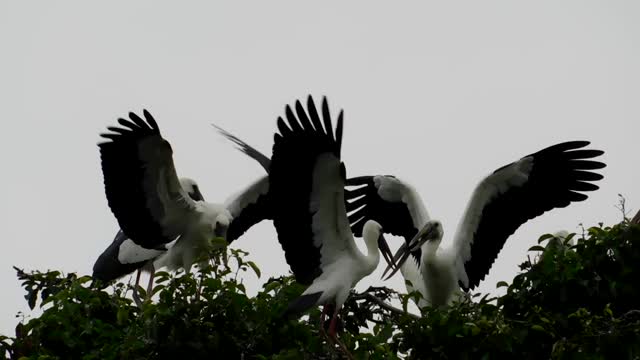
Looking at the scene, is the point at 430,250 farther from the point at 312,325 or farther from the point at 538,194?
the point at 312,325

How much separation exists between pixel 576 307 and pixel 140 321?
94.9 inches

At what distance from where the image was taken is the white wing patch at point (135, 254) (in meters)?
9.69

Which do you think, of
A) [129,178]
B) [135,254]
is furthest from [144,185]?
[135,254]

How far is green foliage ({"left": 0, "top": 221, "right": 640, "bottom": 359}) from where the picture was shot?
598cm

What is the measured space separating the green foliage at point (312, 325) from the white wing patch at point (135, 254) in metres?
2.73

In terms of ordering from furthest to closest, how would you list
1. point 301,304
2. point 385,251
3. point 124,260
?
point 124,260
point 385,251
point 301,304

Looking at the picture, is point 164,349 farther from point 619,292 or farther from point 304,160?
point 619,292

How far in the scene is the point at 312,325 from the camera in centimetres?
695

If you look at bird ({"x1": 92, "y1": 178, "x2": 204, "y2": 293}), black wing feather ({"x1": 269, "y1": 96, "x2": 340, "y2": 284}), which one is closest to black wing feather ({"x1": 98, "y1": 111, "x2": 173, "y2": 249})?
bird ({"x1": 92, "y1": 178, "x2": 204, "y2": 293})

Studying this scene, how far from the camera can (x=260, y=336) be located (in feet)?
20.6

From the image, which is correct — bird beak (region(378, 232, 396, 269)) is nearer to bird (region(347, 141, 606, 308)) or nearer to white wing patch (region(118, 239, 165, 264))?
bird (region(347, 141, 606, 308))

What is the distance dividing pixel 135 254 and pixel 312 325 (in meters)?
3.16

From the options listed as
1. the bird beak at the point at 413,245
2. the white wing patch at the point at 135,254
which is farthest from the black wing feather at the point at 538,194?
the white wing patch at the point at 135,254

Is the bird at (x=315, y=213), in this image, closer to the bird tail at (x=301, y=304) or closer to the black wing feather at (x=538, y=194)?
the bird tail at (x=301, y=304)
